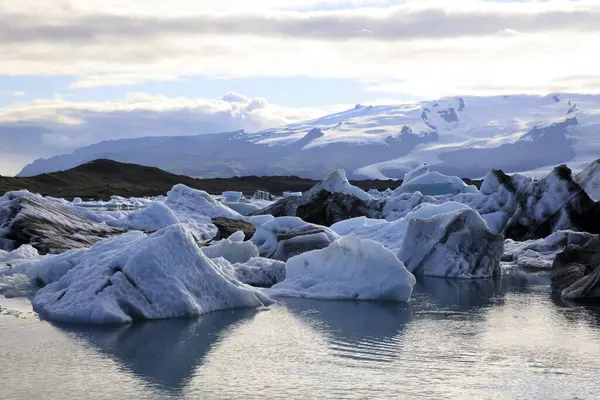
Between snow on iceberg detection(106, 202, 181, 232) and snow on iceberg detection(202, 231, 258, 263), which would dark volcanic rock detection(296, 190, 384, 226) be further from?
snow on iceberg detection(202, 231, 258, 263)

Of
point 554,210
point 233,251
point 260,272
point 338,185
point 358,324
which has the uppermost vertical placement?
point 338,185

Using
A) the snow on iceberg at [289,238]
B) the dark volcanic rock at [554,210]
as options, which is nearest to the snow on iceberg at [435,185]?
the dark volcanic rock at [554,210]

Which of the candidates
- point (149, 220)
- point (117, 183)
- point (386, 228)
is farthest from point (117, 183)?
point (386, 228)

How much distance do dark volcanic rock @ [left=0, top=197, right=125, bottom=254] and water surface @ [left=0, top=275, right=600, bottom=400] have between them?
7.12 meters

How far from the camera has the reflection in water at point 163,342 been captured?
9.63m

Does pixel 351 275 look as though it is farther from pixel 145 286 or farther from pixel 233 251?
pixel 145 286

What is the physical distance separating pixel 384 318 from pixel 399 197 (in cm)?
2056

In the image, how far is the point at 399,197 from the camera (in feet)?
111

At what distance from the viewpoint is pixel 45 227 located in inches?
917

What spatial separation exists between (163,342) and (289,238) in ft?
30.8

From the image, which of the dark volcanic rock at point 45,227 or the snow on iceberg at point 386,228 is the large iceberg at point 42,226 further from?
the snow on iceberg at point 386,228

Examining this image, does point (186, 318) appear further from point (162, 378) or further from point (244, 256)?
point (244, 256)

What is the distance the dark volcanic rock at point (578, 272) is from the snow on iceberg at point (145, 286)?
21.5ft

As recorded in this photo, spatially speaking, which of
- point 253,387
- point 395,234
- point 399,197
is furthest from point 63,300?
point 399,197
